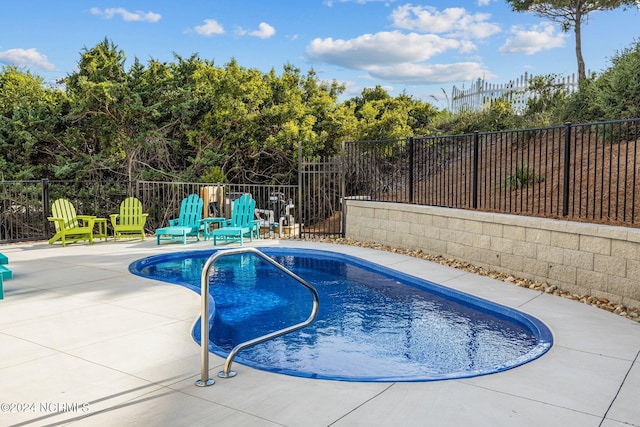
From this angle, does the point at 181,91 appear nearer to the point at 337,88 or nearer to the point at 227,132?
the point at 227,132

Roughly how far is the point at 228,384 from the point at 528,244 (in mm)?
5202

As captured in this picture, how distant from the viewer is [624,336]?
16.3ft

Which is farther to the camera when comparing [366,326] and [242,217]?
[242,217]

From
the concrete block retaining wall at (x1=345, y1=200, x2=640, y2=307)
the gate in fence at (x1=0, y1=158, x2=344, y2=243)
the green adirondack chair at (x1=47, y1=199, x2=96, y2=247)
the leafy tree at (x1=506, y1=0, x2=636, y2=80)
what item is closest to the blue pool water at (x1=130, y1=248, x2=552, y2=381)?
the concrete block retaining wall at (x1=345, y1=200, x2=640, y2=307)

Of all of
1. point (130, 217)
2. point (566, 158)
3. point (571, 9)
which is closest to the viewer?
point (566, 158)

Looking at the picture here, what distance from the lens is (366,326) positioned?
584 centimetres

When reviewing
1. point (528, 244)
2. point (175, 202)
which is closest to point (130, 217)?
point (175, 202)

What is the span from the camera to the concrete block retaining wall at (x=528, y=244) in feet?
19.7

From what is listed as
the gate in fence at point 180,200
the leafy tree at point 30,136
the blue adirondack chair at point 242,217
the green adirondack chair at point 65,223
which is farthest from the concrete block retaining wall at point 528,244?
the leafy tree at point 30,136

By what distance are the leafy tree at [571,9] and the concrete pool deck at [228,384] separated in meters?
12.6

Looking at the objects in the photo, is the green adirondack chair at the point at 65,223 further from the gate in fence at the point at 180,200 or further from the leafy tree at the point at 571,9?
the leafy tree at the point at 571,9

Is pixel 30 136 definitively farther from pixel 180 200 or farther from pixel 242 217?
pixel 242 217

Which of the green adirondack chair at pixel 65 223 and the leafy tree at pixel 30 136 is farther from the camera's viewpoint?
the leafy tree at pixel 30 136

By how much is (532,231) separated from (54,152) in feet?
50.0
